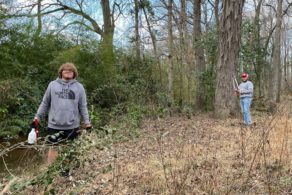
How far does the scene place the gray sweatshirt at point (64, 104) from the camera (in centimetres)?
545

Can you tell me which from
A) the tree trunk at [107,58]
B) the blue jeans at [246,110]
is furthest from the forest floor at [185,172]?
the tree trunk at [107,58]

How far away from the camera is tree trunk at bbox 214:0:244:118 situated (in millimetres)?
12508

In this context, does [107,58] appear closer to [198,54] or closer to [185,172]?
[198,54]

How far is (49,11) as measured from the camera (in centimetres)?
1931

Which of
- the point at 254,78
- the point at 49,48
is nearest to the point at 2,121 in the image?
the point at 49,48

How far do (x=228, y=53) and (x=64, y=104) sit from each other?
327 inches

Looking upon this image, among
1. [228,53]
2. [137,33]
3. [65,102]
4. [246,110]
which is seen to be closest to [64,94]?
[65,102]

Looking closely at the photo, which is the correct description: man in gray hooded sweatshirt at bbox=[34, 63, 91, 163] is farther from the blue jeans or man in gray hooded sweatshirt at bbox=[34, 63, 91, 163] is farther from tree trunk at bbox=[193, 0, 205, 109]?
tree trunk at bbox=[193, 0, 205, 109]

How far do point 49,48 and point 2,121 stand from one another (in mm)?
3682

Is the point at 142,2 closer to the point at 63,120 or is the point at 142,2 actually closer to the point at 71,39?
the point at 71,39

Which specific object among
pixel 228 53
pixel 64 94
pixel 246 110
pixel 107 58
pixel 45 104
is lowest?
pixel 246 110

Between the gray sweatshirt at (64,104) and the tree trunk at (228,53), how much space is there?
26.4ft

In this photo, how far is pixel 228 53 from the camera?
41.5 feet

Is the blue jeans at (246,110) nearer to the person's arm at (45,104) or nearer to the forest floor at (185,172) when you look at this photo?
the forest floor at (185,172)
